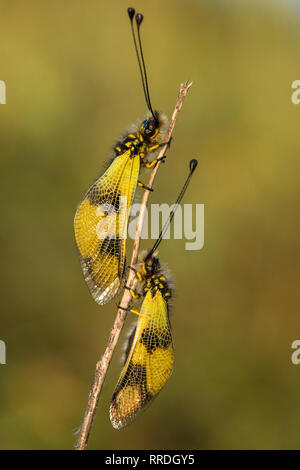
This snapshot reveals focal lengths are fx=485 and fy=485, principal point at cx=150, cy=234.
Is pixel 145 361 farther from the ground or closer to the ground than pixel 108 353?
closer to the ground

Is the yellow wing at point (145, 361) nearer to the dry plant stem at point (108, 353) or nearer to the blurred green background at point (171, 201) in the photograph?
the dry plant stem at point (108, 353)

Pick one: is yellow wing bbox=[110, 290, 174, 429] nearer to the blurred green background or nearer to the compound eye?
the compound eye

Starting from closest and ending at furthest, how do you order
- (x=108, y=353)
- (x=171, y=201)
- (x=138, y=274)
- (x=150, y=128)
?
(x=108, y=353), (x=138, y=274), (x=150, y=128), (x=171, y=201)

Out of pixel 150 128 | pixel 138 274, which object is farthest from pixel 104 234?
pixel 150 128

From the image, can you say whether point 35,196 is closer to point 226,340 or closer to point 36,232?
point 36,232

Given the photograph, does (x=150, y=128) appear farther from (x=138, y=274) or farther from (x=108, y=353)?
(x=108, y=353)

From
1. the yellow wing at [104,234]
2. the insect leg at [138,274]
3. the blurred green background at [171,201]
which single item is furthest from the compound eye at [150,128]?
the blurred green background at [171,201]

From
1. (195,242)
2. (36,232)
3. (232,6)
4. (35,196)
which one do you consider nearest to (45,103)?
(35,196)
